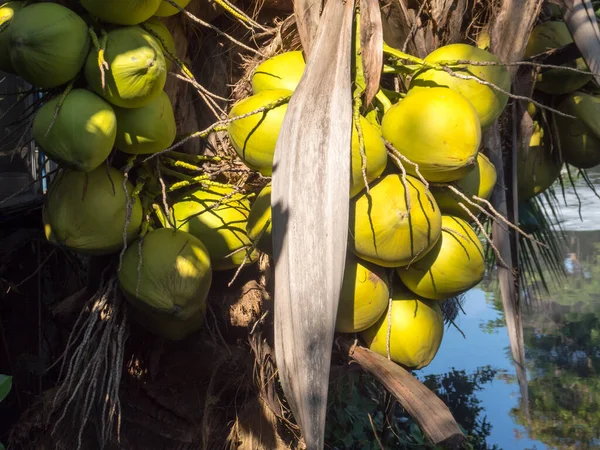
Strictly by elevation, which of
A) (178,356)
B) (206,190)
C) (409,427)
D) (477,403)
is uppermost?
(206,190)

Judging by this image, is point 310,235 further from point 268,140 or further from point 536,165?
point 536,165

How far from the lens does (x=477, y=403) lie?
464 centimetres

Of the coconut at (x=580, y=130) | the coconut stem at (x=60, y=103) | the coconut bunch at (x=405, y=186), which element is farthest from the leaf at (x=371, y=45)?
the coconut at (x=580, y=130)

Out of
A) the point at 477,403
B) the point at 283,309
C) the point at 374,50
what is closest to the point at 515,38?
the point at 374,50

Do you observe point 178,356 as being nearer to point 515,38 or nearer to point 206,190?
point 206,190

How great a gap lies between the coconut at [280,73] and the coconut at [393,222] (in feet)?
0.77

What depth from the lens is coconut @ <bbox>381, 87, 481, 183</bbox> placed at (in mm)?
992

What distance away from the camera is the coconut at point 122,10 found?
1020 millimetres

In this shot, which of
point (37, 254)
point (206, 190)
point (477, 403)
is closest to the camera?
point (206, 190)

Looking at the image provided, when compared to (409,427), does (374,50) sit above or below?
above

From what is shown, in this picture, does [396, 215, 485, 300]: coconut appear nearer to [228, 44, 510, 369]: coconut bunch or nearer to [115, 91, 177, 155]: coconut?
[228, 44, 510, 369]: coconut bunch

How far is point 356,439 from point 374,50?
2576 millimetres

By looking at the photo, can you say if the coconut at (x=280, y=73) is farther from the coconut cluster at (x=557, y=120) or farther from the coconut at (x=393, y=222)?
the coconut cluster at (x=557, y=120)

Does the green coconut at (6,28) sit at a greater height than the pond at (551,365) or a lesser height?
greater
